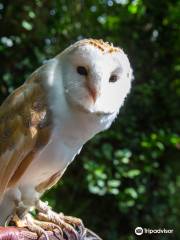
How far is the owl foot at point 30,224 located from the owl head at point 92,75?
34 centimetres

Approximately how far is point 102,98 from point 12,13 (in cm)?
130

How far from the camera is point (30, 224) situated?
146 centimetres

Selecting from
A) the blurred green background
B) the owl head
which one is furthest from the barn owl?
the blurred green background

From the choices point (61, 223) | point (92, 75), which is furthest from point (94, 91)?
point (61, 223)

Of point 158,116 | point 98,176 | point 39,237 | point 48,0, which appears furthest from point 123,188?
point 39,237

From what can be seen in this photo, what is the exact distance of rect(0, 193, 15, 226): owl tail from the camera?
1500 millimetres

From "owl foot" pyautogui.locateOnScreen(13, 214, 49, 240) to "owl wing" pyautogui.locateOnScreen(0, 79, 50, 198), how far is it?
9 cm

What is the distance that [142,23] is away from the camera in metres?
2.88

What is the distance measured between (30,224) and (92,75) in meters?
0.43

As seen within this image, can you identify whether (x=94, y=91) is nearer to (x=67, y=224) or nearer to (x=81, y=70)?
(x=81, y=70)

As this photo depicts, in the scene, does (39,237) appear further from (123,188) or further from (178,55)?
(178,55)

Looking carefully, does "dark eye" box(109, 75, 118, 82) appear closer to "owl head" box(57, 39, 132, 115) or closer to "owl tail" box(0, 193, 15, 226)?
"owl head" box(57, 39, 132, 115)

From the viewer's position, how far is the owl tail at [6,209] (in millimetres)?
1500

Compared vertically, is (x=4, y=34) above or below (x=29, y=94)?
below
